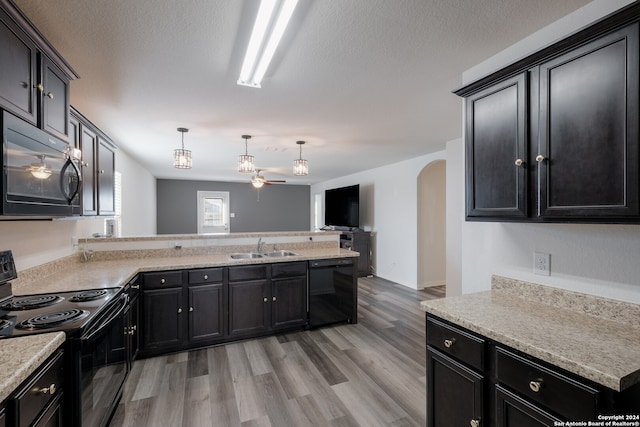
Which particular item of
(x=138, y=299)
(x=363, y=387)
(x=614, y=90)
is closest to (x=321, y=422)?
(x=363, y=387)

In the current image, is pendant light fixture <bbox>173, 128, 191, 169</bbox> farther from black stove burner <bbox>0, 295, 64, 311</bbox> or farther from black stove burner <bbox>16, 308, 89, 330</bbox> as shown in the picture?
black stove burner <bbox>16, 308, 89, 330</bbox>

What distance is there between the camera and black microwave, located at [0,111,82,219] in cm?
129

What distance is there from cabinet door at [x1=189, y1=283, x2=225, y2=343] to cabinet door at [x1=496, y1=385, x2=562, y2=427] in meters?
2.53

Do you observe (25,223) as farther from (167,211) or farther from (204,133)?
(167,211)

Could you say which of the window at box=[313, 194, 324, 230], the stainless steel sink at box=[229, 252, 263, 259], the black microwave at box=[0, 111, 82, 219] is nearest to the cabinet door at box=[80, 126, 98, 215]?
the black microwave at box=[0, 111, 82, 219]

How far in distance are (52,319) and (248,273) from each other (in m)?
1.77

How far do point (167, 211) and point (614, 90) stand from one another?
9283mm

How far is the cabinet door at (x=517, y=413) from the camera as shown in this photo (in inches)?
43.2

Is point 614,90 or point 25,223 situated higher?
point 614,90

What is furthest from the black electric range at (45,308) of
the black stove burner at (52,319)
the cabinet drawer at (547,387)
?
the cabinet drawer at (547,387)

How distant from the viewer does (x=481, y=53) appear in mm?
1890

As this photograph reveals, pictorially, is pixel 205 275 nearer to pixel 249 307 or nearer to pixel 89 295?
pixel 249 307

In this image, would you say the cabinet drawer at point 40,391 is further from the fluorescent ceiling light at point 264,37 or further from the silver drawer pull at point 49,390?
the fluorescent ceiling light at point 264,37

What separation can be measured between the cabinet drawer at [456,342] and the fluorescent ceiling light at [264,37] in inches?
72.0
